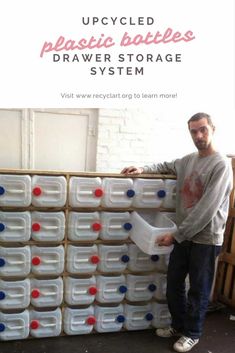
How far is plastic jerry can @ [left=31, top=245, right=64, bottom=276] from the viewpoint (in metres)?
2.14

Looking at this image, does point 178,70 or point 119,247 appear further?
point 119,247

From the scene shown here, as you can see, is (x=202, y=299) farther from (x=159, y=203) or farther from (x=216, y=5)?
(x=216, y=5)

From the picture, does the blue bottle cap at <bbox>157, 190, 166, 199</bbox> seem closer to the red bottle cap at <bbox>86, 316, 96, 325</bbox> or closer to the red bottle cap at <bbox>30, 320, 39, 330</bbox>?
the red bottle cap at <bbox>86, 316, 96, 325</bbox>

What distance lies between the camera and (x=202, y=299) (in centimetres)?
208

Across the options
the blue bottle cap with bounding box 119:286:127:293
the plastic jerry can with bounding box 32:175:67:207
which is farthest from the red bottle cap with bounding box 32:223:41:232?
the blue bottle cap with bounding box 119:286:127:293

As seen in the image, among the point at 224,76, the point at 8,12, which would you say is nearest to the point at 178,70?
the point at 224,76

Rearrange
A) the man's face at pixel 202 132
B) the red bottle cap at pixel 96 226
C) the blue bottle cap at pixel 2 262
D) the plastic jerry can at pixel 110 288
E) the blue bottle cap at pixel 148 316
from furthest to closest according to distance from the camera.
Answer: the blue bottle cap at pixel 148 316, the plastic jerry can at pixel 110 288, the red bottle cap at pixel 96 226, the blue bottle cap at pixel 2 262, the man's face at pixel 202 132

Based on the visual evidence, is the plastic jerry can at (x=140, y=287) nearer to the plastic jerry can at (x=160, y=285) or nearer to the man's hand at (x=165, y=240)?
the plastic jerry can at (x=160, y=285)

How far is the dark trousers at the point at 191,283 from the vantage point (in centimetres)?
202

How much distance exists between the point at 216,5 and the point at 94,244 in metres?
1.66

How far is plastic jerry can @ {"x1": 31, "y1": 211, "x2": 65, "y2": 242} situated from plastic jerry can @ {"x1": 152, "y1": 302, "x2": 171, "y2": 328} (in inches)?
34.9

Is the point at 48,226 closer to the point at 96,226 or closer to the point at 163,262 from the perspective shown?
the point at 96,226

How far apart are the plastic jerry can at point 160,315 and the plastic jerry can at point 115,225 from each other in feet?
1.93

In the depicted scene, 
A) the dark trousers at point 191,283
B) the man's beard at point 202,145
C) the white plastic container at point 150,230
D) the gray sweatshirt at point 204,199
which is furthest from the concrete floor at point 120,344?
the man's beard at point 202,145
